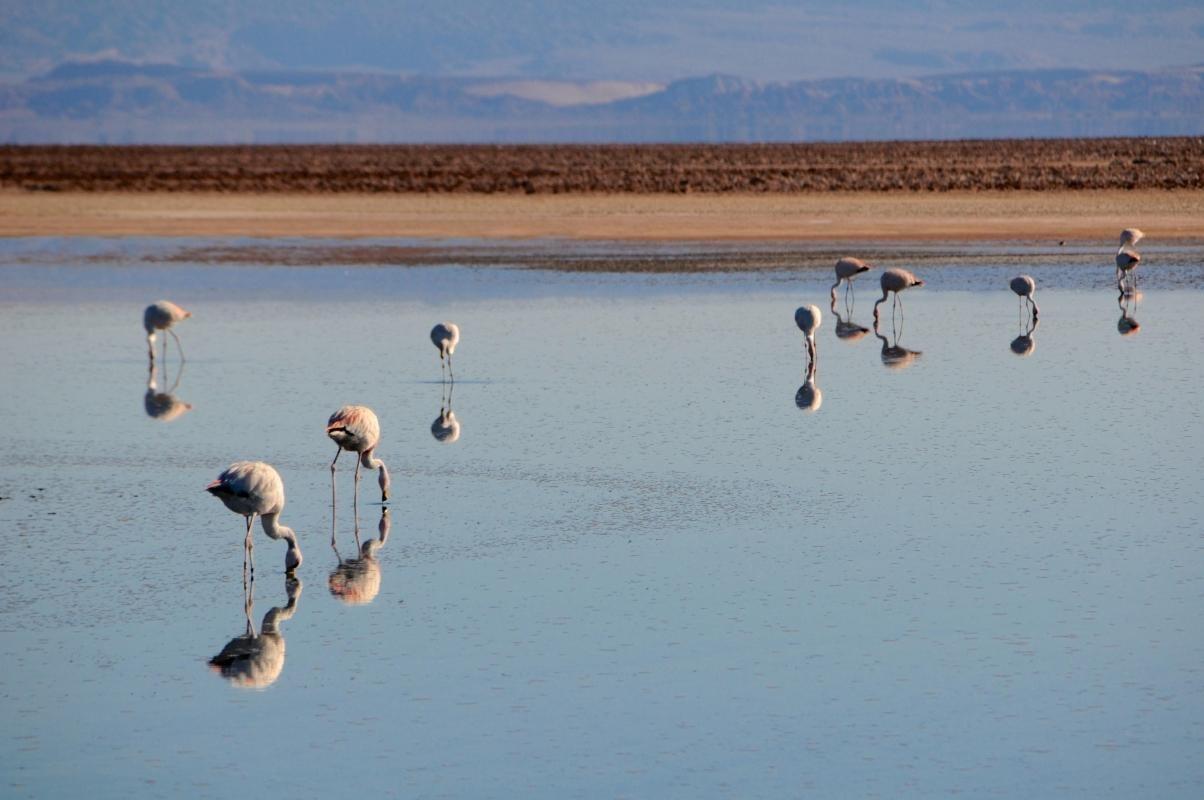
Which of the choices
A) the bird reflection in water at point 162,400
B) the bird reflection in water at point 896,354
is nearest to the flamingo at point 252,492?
the bird reflection in water at point 162,400

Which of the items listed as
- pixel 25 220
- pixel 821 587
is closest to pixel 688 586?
pixel 821 587

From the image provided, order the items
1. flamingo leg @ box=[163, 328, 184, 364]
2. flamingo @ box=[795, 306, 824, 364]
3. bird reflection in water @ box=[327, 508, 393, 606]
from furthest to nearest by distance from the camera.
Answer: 1. flamingo leg @ box=[163, 328, 184, 364]
2. flamingo @ box=[795, 306, 824, 364]
3. bird reflection in water @ box=[327, 508, 393, 606]

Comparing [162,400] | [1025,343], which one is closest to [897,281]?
[1025,343]

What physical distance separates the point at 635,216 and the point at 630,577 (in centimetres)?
3347

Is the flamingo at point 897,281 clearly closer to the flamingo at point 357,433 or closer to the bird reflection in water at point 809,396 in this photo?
the bird reflection in water at point 809,396

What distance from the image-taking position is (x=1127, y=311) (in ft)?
72.1

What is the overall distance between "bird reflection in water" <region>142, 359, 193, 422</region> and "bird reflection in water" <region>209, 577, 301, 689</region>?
637 centimetres

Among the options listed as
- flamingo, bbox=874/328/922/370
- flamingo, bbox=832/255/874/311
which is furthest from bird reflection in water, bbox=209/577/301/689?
flamingo, bbox=832/255/874/311

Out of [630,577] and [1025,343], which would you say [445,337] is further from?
[630,577]

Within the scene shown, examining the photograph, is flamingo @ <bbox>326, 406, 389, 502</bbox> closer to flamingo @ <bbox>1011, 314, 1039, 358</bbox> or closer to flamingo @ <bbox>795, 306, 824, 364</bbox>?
flamingo @ <bbox>795, 306, 824, 364</bbox>

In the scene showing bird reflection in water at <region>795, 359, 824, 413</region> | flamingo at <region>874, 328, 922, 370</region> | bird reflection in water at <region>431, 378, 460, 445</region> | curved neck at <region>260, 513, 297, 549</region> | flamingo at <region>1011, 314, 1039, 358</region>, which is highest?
flamingo at <region>1011, 314, 1039, 358</region>

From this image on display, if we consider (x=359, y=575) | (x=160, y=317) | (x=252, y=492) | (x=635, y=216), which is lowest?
(x=359, y=575)

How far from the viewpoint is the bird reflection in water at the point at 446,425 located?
14.1 meters

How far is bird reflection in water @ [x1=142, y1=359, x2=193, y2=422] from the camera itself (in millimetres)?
15531
